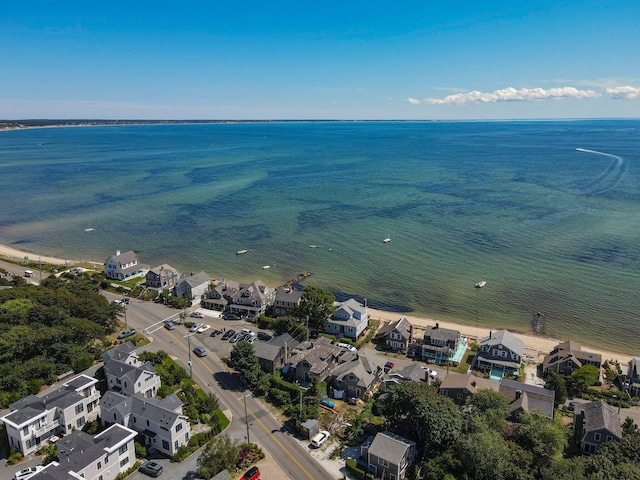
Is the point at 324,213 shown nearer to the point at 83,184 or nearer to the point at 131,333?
the point at 131,333

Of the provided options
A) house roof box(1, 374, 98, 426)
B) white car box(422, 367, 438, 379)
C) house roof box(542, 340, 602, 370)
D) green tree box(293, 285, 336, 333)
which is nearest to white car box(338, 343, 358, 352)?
green tree box(293, 285, 336, 333)

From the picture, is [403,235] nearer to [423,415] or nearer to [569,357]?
[569,357]

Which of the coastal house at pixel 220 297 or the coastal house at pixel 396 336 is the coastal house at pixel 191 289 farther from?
the coastal house at pixel 396 336

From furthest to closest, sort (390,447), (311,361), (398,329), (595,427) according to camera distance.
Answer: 1. (398,329)
2. (311,361)
3. (595,427)
4. (390,447)

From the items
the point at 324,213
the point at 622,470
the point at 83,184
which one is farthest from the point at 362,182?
the point at 622,470

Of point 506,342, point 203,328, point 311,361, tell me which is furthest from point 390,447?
point 203,328

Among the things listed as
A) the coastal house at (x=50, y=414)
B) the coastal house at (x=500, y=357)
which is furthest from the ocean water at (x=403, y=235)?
the coastal house at (x=50, y=414)
